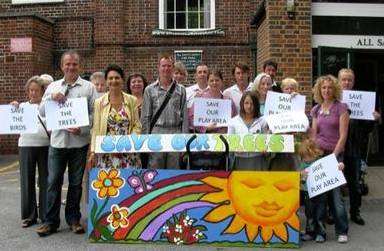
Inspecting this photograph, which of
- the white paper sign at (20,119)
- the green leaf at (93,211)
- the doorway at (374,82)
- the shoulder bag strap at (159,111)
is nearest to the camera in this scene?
the green leaf at (93,211)

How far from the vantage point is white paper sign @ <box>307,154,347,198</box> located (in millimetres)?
6239

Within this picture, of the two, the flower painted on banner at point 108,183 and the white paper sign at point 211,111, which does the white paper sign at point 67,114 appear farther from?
the white paper sign at point 211,111

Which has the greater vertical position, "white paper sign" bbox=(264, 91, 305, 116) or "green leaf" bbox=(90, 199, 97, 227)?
"white paper sign" bbox=(264, 91, 305, 116)

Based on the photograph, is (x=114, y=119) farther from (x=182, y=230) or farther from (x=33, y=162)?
(x=182, y=230)

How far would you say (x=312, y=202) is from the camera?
6.51 meters

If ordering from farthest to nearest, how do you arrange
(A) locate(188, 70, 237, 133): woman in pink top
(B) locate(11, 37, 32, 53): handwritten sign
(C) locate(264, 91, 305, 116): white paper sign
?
(B) locate(11, 37, 32, 53): handwritten sign, (A) locate(188, 70, 237, 133): woman in pink top, (C) locate(264, 91, 305, 116): white paper sign

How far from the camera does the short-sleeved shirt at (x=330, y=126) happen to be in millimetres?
6559

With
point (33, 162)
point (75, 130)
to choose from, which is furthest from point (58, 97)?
point (33, 162)

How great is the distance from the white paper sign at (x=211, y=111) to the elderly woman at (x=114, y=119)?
0.83 m

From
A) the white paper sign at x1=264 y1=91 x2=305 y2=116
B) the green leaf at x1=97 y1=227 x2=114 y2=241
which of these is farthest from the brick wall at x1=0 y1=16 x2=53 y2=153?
the white paper sign at x1=264 y1=91 x2=305 y2=116

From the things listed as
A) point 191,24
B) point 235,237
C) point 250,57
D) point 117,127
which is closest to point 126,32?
point 191,24

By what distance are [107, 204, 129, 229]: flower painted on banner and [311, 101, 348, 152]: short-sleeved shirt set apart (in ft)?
7.64

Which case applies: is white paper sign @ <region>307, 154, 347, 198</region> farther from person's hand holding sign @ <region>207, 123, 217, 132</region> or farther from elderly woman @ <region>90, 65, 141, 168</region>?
elderly woman @ <region>90, 65, 141, 168</region>

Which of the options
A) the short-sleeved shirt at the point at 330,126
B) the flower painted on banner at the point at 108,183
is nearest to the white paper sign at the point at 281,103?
the short-sleeved shirt at the point at 330,126
